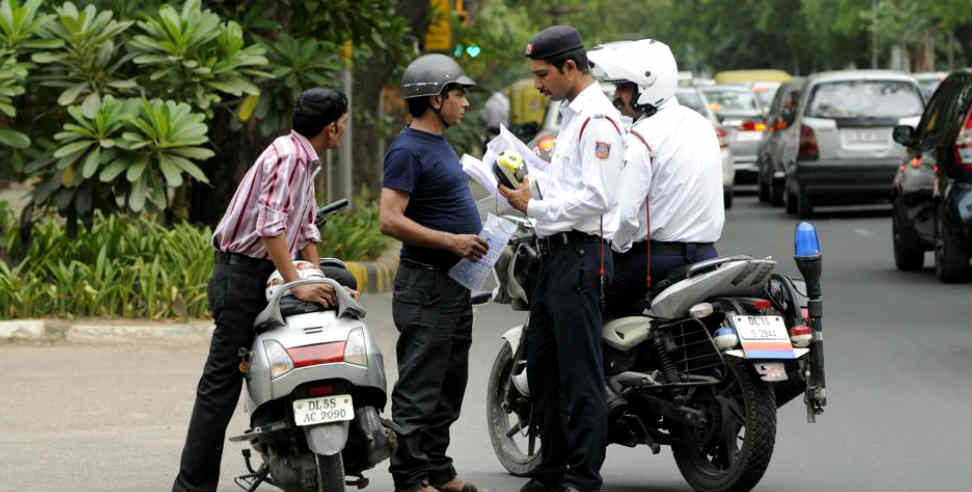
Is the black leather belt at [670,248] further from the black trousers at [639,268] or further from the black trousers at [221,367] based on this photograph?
the black trousers at [221,367]

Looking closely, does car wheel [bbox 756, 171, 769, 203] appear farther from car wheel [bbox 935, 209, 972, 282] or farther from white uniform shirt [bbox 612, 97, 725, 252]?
white uniform shirt [bbox 612, 97, 725, 252]

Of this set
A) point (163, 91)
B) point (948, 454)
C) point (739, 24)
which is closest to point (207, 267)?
point (163, 91)

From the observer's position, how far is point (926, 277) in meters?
16.6

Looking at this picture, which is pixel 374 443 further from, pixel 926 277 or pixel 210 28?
pixel 926 277

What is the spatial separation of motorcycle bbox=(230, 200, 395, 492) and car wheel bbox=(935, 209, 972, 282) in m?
9.31

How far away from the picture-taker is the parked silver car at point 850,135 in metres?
22.5

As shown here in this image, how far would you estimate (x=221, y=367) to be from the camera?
23.7ft

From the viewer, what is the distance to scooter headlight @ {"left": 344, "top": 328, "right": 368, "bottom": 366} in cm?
686

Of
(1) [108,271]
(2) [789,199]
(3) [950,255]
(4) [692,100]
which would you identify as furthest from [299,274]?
(4) [692,100]

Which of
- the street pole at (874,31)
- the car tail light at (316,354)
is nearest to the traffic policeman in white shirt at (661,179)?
the car tail light at (316,354)

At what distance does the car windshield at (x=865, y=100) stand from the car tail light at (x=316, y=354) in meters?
16.4

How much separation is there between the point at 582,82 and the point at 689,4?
91.8m

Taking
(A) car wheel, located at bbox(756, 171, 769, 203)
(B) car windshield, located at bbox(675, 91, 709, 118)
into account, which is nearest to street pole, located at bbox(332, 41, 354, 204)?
(B) car windshield, located at bbox(675, 91, 709, 118)

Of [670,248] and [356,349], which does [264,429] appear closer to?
[356,349]
